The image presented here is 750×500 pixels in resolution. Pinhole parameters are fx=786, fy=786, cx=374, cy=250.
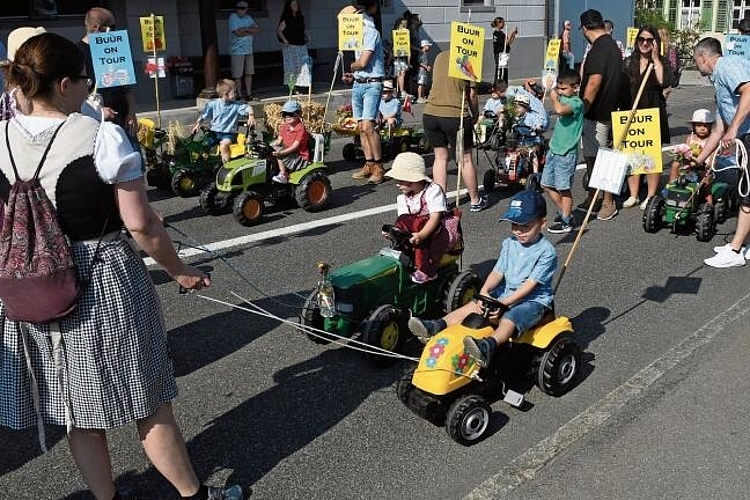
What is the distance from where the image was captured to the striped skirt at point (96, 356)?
9.61 feet

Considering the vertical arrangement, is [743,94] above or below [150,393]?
above

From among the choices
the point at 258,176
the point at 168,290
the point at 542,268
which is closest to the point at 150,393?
the point at 542,268

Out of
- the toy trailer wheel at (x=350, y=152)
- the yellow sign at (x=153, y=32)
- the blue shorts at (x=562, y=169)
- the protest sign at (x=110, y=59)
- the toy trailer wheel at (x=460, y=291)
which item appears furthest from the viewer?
the toy trailer wheel at (x=350, y=152)

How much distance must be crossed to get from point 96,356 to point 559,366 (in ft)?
8.38

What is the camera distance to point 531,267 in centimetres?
441

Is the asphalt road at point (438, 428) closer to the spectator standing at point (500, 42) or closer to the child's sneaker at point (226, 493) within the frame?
the child's sneaker at point (226, 493)

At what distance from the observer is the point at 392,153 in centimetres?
1138

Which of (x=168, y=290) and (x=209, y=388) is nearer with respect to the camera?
(x=209, y=388)

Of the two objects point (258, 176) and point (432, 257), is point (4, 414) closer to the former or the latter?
point (432, 257)

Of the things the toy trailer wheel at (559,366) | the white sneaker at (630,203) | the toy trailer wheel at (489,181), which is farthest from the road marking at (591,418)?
the toy trailer wheel at (489,181)

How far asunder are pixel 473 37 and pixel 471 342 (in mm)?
4397

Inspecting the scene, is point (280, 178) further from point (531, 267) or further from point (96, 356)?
point (96, 356)

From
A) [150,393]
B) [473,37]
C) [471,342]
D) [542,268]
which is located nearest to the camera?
[150,393]

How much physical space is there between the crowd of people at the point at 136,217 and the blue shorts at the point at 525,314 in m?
0.01
